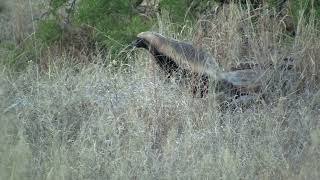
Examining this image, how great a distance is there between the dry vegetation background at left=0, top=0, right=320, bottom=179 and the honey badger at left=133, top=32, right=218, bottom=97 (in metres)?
0.18

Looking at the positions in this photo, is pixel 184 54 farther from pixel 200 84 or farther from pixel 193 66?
pixel 200 84

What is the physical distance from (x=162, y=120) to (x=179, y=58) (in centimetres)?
123

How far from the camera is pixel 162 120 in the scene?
5.89 m

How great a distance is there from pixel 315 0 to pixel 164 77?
2.24 meters

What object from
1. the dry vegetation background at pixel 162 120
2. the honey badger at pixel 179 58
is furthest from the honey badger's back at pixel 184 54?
the dry vegetation background at pixel 162 120

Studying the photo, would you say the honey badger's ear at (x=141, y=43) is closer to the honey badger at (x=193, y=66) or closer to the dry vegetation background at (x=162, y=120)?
the honey badger at (x=193, y=66)

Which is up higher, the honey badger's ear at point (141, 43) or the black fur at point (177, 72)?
the honey badger's ear at point (141, 43)

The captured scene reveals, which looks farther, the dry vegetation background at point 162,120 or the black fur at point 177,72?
the black fur at point 177,72

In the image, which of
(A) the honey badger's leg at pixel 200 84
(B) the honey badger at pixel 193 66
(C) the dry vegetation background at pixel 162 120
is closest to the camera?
(C) the dry vegetation background at pixel 162 120

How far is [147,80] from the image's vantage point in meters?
6.69

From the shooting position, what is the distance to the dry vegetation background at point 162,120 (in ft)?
15.3

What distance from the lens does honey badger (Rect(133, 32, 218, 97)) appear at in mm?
6746

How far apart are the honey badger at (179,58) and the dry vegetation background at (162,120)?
0.59 feet

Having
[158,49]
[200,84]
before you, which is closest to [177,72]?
[158,49]
